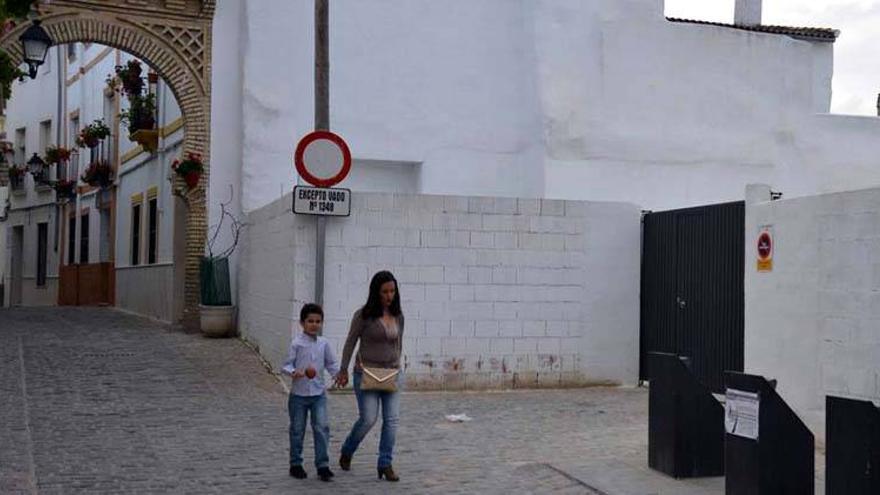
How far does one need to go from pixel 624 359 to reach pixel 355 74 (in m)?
6.67

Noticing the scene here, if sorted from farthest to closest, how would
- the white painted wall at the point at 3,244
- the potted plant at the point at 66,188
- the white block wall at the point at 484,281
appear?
the white painted wall at the point at 3,244
the potted plant at the point at 66,188
the white block wall at the point at 484,281

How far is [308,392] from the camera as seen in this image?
26.0ft

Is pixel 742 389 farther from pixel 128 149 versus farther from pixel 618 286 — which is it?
pixel 128 149

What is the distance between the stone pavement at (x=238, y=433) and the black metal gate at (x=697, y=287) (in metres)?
0.87

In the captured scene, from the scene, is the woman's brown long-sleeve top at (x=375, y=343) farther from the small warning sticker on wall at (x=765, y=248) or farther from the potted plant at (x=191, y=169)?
the potted plant at (x=191, y=169)

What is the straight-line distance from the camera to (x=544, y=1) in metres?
17.7

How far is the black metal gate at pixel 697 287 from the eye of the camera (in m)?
11.4

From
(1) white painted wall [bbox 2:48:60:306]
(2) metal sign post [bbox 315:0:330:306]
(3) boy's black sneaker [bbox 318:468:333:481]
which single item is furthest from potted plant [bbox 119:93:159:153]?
(3) boy's black sneaker [bbox 318:468:333:481]

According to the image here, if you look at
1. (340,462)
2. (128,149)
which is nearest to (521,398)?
(340,462)

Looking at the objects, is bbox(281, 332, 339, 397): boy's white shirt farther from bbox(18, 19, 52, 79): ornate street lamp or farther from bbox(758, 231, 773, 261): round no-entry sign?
bbox(18, 19, 52, 79): ornate street lamp

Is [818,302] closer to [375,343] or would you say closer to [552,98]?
[375,343]

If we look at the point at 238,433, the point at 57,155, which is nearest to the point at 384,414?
the point at 238,433

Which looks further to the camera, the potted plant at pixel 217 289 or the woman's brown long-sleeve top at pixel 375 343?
the potted plant at pixel 217 289

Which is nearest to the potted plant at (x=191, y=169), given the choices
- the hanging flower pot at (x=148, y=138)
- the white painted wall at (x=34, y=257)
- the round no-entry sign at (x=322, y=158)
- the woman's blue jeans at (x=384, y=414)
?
the hanging flower pot at (x=148, y=138)
